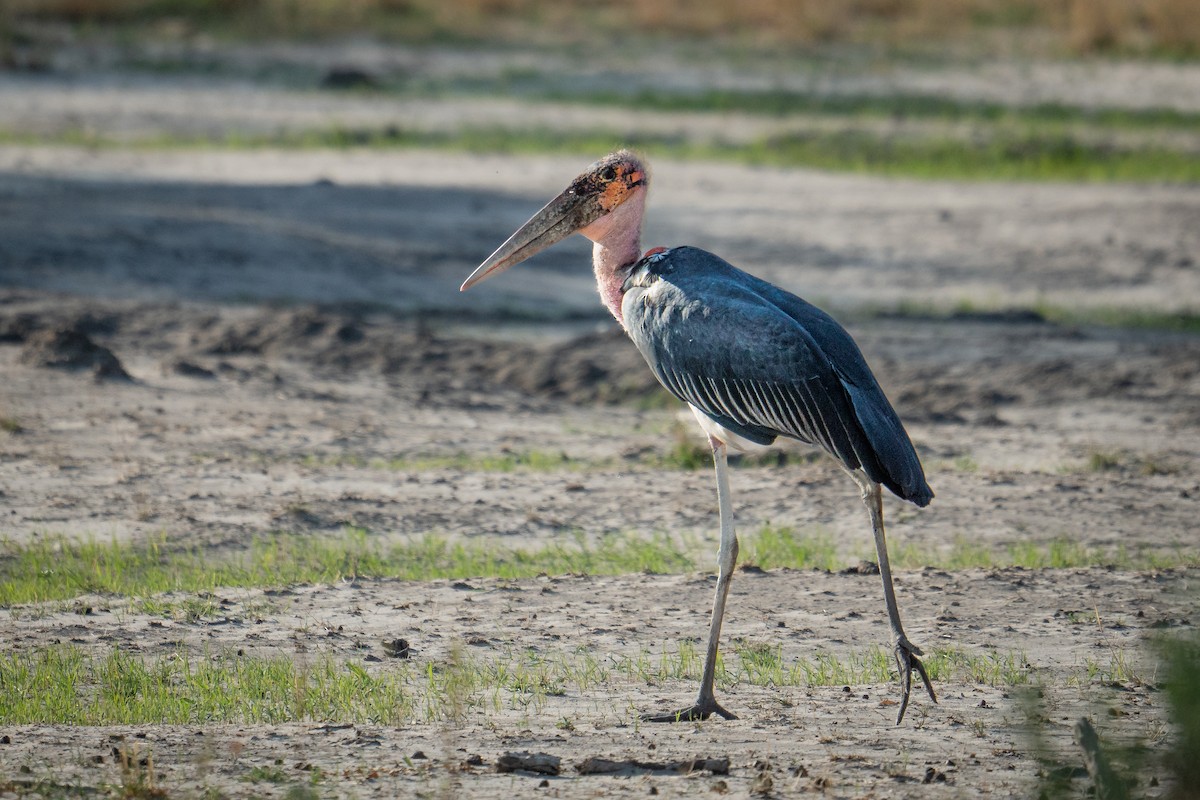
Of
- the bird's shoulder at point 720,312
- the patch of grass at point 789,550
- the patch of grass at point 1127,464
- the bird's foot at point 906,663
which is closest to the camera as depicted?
the bird's foot at point 906,663

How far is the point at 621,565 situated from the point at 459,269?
617cm

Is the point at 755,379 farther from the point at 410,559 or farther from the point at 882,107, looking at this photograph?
the point at 882,107

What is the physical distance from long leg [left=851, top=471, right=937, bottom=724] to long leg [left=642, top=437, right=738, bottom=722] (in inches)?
15.5

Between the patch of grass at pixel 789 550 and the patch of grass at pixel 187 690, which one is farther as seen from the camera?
the patch of grass at pixel 789 550

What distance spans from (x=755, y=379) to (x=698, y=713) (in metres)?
0.95

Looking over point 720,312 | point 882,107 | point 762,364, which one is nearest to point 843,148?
point 882,107

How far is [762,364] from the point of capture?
4.98 meters

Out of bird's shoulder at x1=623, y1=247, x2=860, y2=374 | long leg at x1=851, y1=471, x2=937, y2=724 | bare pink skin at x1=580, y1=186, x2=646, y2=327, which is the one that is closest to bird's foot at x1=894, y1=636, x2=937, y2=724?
long leg at x1=851, y1=471, x2=937, y2=724

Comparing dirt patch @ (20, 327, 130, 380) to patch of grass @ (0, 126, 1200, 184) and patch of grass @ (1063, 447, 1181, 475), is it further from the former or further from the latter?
patch of grass @ (0, 126, 1200, 184)

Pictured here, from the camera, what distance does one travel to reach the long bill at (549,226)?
5574 millimetres

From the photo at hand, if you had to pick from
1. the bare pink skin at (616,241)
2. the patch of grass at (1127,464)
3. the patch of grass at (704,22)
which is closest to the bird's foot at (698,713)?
the bare pink skin at (616,241)

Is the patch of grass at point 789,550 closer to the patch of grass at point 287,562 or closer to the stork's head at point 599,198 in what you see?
the patch of grass at point 287,562

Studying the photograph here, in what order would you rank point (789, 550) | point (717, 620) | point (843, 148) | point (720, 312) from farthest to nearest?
point (843, 148), point (789, 550), point (720, 312), point (717, 620)

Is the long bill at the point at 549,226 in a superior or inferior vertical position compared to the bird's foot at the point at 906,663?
superior
